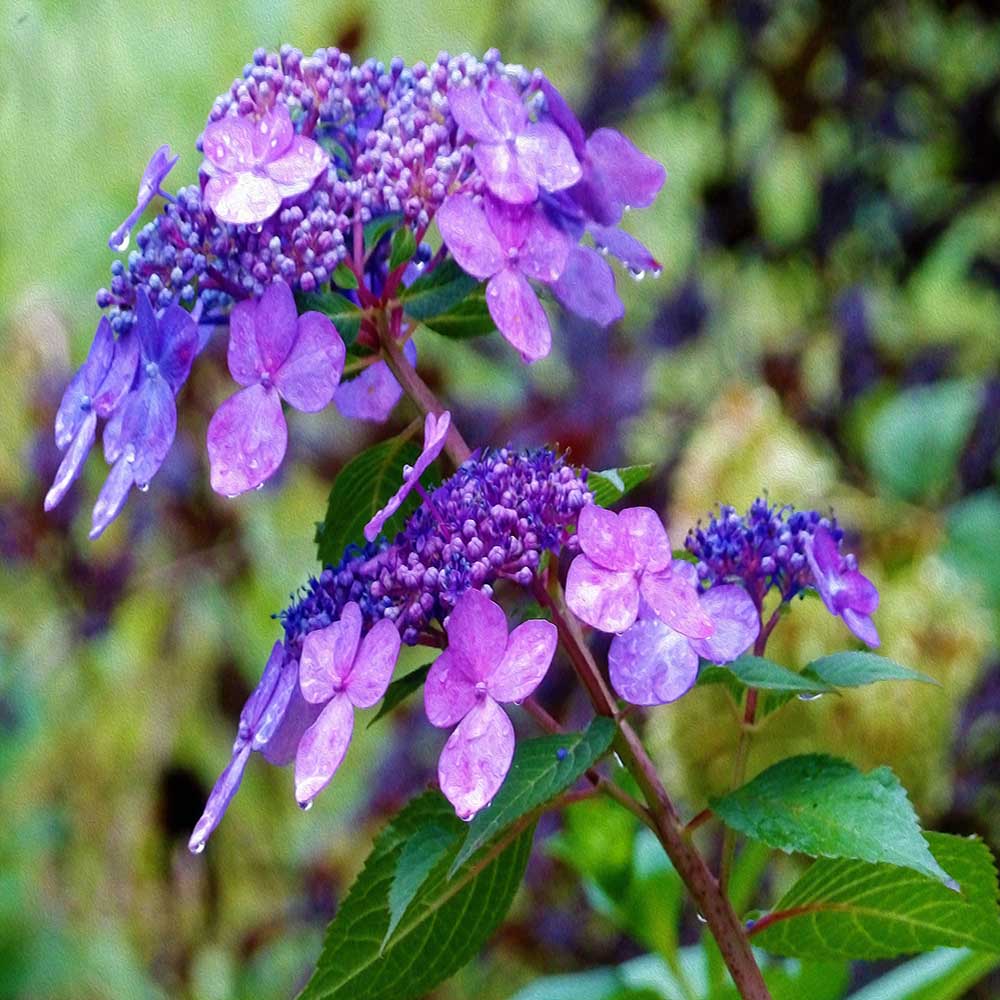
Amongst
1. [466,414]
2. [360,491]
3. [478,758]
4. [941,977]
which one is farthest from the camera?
[466,414]

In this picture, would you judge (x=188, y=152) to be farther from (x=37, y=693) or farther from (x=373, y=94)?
(x=373, y=94)

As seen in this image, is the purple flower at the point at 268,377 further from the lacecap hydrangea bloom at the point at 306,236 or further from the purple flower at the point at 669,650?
the purple flower at the point at 669,650

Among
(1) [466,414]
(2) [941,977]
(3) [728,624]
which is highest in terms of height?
(3) [728,624]

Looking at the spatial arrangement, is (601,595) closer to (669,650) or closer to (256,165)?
(669,650)

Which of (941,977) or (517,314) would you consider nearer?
(517,314)

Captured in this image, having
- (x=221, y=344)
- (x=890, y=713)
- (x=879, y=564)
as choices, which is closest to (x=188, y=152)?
(x=221, y=344)

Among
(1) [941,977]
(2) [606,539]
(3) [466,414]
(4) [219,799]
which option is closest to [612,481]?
(2) [606,539]

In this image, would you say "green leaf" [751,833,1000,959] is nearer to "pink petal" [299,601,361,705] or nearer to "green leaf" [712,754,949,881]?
"green leaf" [712,754,949,881]
